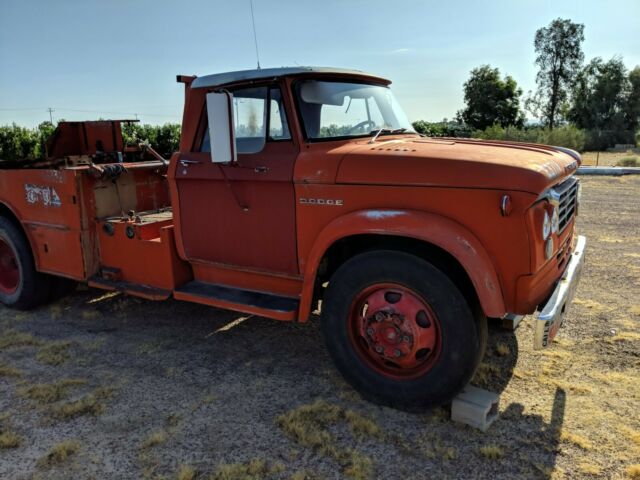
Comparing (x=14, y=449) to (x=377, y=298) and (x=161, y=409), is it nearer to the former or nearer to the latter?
(x=161, y=409)

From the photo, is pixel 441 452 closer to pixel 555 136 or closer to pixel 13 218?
pixel 13 218

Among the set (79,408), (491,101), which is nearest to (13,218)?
(79,408)

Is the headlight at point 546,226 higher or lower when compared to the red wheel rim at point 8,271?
higher

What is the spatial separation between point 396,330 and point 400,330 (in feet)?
0.08

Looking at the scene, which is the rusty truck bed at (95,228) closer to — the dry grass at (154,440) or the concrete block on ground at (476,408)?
the dry grass at (154,440)

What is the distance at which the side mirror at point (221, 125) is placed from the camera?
10.7ft

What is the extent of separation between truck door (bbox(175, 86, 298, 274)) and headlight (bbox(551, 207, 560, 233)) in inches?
62.6

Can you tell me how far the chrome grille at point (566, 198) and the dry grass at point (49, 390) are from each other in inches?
132

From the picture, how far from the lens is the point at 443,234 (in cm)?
280

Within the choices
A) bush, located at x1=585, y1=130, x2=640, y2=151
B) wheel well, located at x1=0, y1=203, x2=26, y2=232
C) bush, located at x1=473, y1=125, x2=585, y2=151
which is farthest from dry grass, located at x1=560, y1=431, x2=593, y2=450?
bush, located at x1=585, y1=130, x2=640, y2=151

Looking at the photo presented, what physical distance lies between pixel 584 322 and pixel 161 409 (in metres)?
3.50

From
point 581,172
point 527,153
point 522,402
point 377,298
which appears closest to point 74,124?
point 377,298

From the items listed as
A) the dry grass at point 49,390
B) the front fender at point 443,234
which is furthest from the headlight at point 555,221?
the dry grass at point 49,390

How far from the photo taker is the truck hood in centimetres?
270
